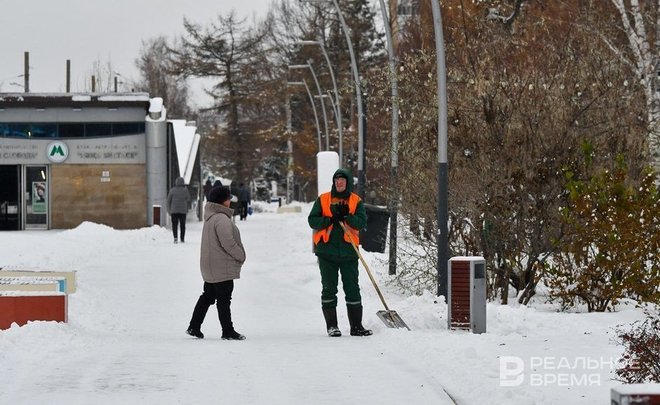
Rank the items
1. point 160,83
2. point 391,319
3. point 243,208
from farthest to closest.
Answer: point 160,83 < point 243,208 < point 391,319

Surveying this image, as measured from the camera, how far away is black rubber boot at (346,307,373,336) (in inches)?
470

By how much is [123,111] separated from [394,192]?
24.2 meters

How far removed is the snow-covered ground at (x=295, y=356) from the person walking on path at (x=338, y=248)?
0.36 metres

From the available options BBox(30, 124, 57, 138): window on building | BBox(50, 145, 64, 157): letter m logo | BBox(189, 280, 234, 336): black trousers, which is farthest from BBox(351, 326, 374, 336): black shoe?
BBox(30, 124, 57, 138): window on building

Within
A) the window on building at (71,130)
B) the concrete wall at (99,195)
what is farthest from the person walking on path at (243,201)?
the window on building at (71,130)

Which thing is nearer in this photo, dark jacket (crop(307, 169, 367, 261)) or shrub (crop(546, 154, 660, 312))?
dark jacket (crop(307, 169, 367, 261))

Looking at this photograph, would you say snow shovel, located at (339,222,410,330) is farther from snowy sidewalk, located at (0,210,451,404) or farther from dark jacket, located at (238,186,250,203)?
dark jacket, located at (238,186,250,203)

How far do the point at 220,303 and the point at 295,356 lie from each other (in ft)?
5.40

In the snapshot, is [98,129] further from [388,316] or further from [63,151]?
[388,316]

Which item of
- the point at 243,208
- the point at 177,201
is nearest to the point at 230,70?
the point at 243,208

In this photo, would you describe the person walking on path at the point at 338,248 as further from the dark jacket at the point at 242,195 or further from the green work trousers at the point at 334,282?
the dark jacket at the point at 242,195

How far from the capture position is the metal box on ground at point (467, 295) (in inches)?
458

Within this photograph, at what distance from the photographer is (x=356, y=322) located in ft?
39.4

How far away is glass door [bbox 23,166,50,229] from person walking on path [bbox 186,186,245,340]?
1122 inches
